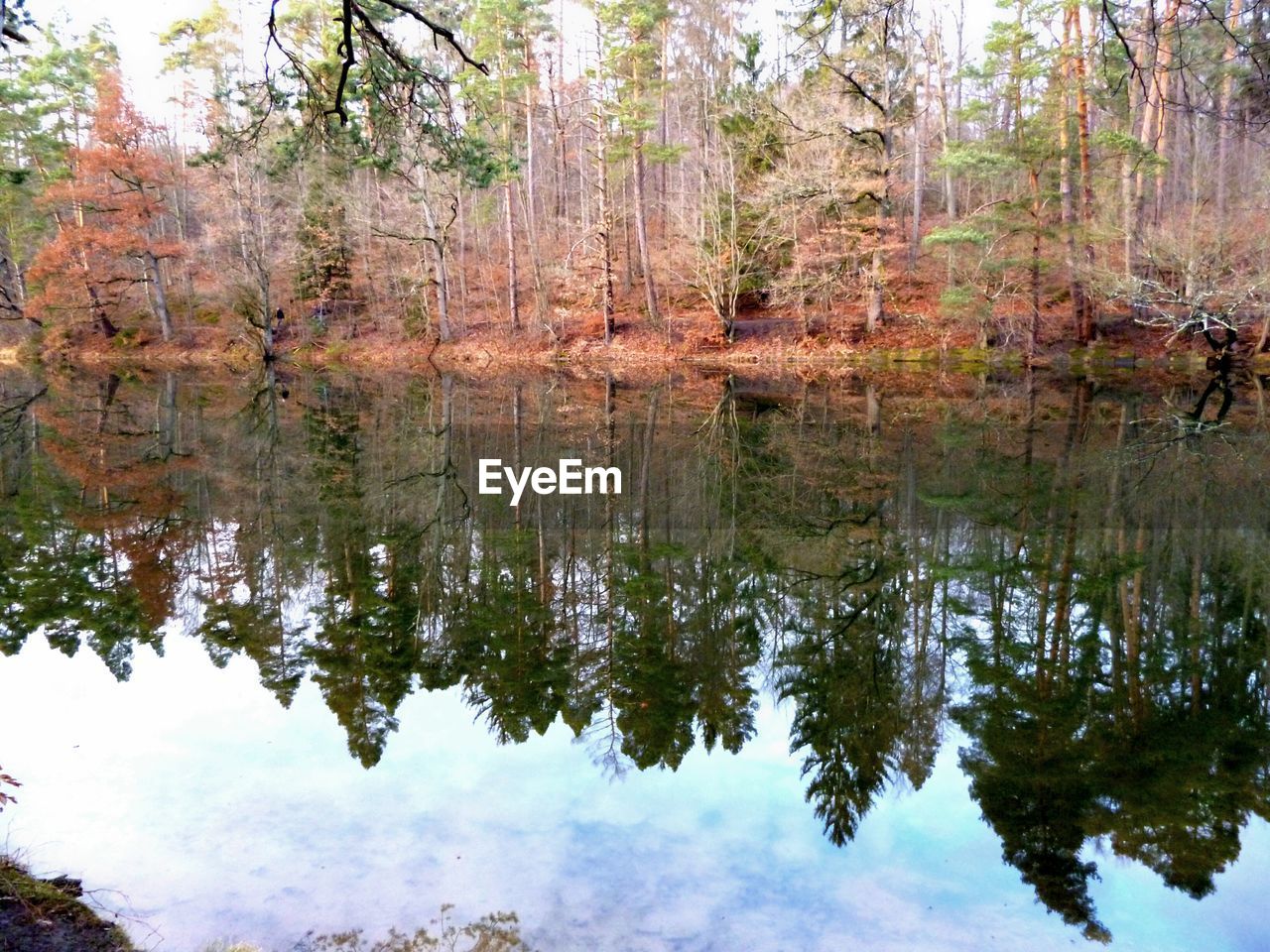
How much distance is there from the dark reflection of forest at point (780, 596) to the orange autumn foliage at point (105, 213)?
21.2 meters

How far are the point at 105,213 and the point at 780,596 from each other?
3442 cm

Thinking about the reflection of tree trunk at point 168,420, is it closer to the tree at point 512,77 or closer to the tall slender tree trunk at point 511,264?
the tree at point 512,77

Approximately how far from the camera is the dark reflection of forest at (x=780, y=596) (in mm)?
5098

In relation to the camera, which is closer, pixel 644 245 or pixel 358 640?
pixel 358 640

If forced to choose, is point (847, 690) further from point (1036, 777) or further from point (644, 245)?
point (644, 245)

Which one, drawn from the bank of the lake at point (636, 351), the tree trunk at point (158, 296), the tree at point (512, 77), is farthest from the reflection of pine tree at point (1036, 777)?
the tree trunk at point (158, 296)

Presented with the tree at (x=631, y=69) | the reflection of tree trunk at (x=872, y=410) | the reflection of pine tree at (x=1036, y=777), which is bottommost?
the reflection of pine tree at (x=1036, y=777)

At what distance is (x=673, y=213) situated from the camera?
31016mm

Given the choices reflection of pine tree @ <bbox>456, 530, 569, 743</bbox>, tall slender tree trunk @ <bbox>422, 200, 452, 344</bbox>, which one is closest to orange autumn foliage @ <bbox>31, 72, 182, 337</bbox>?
tall slender tree trunk @ <bbox>422, 200, 452, 344</bbox>

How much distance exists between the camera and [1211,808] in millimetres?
4617

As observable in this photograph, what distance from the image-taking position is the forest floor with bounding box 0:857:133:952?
10.9ft

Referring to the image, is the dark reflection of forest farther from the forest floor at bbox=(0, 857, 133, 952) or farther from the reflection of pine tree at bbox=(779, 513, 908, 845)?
the forest floor at bbox=(0, 857, 133, 952)

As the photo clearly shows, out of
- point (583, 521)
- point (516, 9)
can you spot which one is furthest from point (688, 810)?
point (516, 9)

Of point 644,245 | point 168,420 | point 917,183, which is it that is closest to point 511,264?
point 644,245
